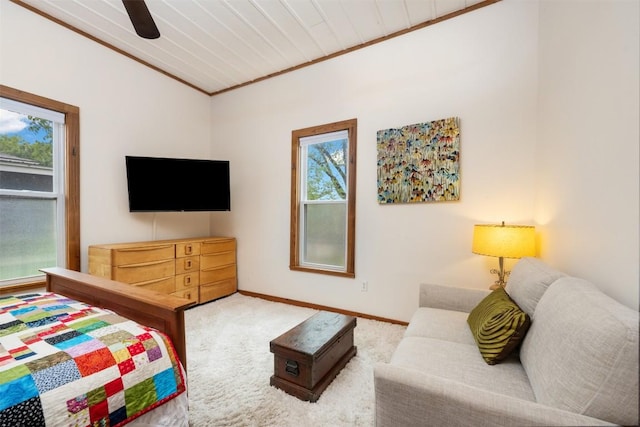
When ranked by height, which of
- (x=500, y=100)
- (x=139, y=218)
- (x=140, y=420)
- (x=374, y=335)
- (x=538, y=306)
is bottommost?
(x=374, y=335)

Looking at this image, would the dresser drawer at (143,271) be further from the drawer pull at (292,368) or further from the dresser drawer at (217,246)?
the drawer pull at (292,368)

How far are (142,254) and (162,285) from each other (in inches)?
16.7

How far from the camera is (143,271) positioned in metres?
2.89

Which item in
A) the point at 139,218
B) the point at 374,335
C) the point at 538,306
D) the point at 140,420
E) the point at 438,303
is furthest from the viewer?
the point at 139,218

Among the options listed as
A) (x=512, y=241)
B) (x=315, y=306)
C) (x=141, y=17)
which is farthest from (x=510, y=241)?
(x=141, y=17)

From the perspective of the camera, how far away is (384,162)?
287 cm

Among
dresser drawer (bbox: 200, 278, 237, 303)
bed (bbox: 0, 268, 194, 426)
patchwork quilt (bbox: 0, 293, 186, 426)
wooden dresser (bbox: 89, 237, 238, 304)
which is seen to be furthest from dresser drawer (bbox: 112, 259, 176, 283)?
patchwork quilt (bbox: 0, 293, 186, 426)

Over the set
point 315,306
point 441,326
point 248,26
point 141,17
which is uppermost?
point 248,26

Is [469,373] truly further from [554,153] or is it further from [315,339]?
[554,153]

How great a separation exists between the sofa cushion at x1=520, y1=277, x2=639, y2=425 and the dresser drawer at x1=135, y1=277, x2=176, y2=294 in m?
3.24

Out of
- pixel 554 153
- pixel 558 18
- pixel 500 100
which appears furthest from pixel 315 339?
pixel 558 18

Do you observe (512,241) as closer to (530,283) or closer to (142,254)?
(530,283)

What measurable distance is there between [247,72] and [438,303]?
11.4ft

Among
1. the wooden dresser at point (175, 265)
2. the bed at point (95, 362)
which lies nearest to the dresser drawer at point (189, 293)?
the wooden dresser at point (175, 265)
